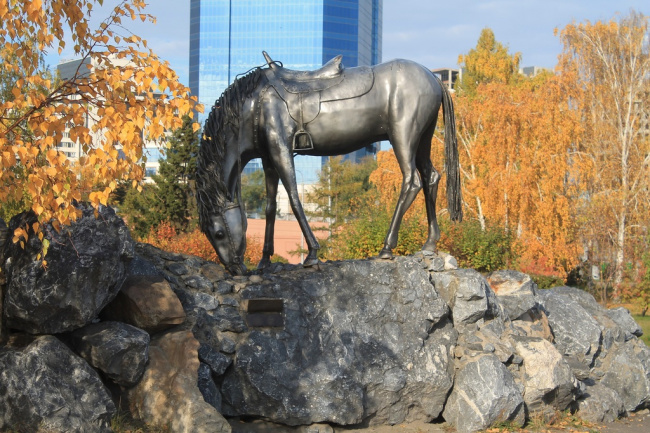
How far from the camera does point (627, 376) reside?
30.4ft

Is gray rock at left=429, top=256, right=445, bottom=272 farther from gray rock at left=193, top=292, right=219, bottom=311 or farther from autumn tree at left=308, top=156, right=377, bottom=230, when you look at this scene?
autumn tree at left=308, top=156, right=377, bottom=230

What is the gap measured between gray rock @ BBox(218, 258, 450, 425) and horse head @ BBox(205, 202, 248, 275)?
0.35 meters

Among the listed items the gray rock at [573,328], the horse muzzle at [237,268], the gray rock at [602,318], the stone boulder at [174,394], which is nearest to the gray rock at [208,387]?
the stone boulder at [174,394]

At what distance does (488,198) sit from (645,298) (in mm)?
5642

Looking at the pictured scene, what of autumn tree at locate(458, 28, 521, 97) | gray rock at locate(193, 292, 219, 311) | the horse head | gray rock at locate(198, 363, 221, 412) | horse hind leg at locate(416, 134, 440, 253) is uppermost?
autumn tree at locate(458, 28, 521, 97)

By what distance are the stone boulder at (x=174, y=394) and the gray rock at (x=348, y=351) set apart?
0.84 m

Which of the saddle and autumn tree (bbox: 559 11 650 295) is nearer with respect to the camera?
the saddle

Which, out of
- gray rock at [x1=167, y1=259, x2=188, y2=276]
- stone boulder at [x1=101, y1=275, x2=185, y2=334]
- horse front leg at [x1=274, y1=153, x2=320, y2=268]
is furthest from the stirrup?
stone boulder at [x1=101, y1=275, x2=185, y2=334]

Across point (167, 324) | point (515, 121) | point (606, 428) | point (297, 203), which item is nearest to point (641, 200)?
point (515, 121)

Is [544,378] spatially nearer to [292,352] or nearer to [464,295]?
[464,295]

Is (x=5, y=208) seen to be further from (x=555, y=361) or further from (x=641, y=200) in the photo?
(x=641, y=200)

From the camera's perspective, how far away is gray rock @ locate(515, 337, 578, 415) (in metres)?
7.81

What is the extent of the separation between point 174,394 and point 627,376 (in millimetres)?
6113

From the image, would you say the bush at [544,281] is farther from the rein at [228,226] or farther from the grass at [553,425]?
the rein at [228,226]
